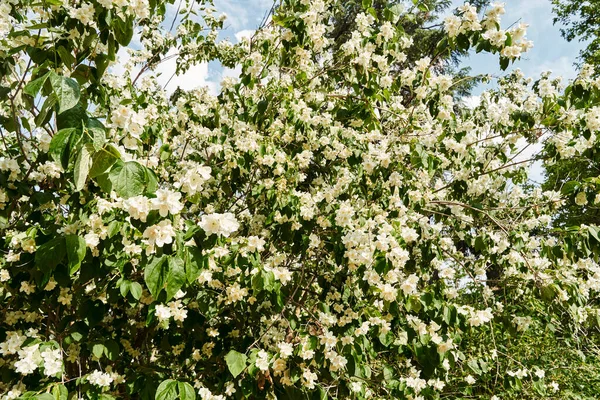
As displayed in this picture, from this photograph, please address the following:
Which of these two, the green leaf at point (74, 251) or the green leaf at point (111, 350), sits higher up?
the green leaf at point (74, 251)

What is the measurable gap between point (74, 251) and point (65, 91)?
0.56 metres

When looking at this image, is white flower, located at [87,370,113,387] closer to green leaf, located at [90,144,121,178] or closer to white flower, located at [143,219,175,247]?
white flower, located at [143,219,175,247]

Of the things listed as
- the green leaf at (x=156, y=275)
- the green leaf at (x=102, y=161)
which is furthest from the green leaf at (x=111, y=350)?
the green leaf at (x=102, y=161)

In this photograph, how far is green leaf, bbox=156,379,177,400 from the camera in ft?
5.86

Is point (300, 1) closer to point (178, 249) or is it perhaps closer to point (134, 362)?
point (178, 249)

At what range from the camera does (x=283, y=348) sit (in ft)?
7.24

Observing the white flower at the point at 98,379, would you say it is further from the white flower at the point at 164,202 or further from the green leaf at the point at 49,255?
the white flower at the point at 164,202

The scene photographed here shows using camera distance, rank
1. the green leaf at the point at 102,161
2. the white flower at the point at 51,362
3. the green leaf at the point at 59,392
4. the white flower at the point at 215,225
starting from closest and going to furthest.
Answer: the green leaf at the point at 102,161, the white flower at the point at 215,225, the green leaf at the point at 59,392, the white flower at the point at 51,362

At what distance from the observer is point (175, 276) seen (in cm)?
130

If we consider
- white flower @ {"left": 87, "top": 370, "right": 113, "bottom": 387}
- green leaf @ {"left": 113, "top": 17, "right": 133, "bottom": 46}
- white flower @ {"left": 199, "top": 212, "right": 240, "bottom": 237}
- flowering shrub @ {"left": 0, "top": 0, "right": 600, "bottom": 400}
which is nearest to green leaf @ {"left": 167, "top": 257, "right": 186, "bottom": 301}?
flowering shrub @ {"left": 0, "top": 0, "right": 600, "bottom": 400}

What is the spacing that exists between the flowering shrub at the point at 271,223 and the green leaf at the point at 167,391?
0.02 metres

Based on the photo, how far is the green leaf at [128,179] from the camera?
1094 millimetres

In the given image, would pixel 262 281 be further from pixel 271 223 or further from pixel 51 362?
pixel 51 362

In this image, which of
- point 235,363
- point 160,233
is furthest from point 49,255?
point 235,363
